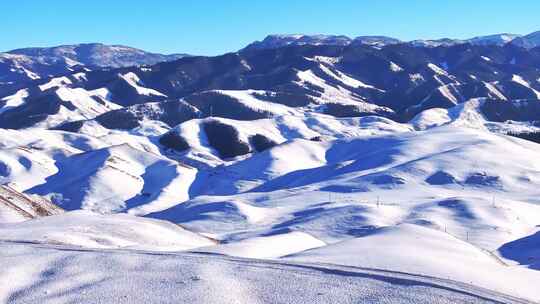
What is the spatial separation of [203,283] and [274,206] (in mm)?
42100

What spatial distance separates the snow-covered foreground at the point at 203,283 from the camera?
14977mm

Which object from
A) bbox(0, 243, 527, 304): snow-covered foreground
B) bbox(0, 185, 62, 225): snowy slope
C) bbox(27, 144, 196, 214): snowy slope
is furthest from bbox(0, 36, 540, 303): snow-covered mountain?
bbox(27, 144, 196, 214): snowy slope

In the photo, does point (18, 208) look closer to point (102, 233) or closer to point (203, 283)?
point (102, 233)

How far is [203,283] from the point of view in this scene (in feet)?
52.3

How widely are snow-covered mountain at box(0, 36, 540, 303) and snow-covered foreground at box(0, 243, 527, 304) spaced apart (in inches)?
2.7

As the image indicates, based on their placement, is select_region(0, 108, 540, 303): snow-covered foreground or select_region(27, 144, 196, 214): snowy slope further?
select_region(27, 144, 196, 214): snowy slope

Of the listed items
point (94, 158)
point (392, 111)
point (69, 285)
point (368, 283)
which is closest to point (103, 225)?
point (69, 285)

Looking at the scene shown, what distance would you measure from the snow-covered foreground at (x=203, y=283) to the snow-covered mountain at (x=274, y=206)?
0.23 ft

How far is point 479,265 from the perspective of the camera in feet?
72.4

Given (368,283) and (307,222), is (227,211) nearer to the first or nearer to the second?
(307,222)

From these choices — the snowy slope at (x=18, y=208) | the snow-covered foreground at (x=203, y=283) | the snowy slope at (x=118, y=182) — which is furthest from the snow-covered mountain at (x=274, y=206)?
the snowy slope at (x=118, y=182)

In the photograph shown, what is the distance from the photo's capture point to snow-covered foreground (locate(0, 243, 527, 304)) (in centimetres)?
1498

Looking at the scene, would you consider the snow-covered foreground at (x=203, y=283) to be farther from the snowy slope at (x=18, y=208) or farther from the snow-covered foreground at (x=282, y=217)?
the snowy slope at (x=18, y=208)

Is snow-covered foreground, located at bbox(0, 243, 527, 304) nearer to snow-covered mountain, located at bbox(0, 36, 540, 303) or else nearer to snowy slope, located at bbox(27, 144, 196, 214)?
snow-covered mountain, located at bbox(0, 36, 540, 303)
